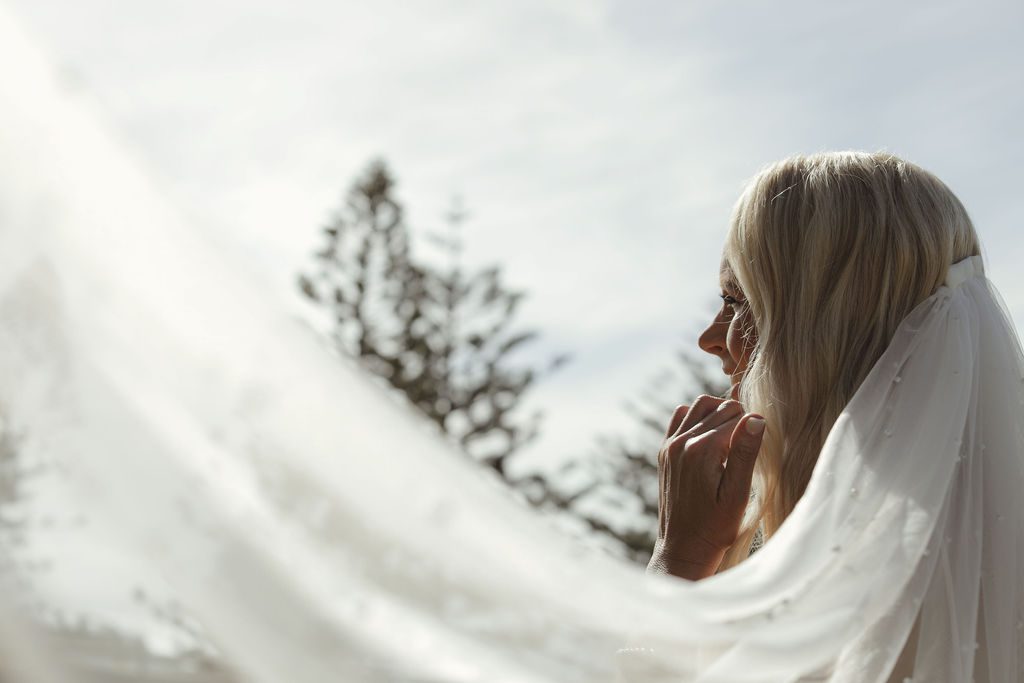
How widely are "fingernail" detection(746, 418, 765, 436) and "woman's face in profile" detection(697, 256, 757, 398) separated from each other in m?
0.24

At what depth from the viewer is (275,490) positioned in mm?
1246

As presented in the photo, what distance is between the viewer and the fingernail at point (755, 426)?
190 cm

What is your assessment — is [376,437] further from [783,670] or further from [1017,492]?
[1017,492]

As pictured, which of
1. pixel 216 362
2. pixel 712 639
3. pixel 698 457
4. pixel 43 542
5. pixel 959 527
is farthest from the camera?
pixel 698 457

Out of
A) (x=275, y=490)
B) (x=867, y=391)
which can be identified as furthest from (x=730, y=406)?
(x=275, y=490)

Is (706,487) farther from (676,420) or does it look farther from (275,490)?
(275,490)

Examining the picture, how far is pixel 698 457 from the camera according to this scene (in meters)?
1.91

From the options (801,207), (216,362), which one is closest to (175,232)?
(216,362)

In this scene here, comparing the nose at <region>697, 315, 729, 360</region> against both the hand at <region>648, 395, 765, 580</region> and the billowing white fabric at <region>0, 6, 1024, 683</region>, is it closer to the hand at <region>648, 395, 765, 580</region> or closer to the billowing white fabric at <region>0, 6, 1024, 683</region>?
the hand at <region>648, 395, 765, 580</region>

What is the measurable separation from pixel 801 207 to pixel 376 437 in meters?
1.04

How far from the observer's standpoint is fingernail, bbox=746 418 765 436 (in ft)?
6.22

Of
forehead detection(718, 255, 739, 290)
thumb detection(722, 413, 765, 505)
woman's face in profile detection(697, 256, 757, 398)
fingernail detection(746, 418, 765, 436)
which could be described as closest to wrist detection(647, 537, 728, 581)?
thumb detection(722, 413, 765, 505)

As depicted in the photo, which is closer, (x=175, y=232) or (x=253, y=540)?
(x=253, y=540)

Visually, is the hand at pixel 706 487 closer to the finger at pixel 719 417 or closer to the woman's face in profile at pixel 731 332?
the finger at pixel 719 417
